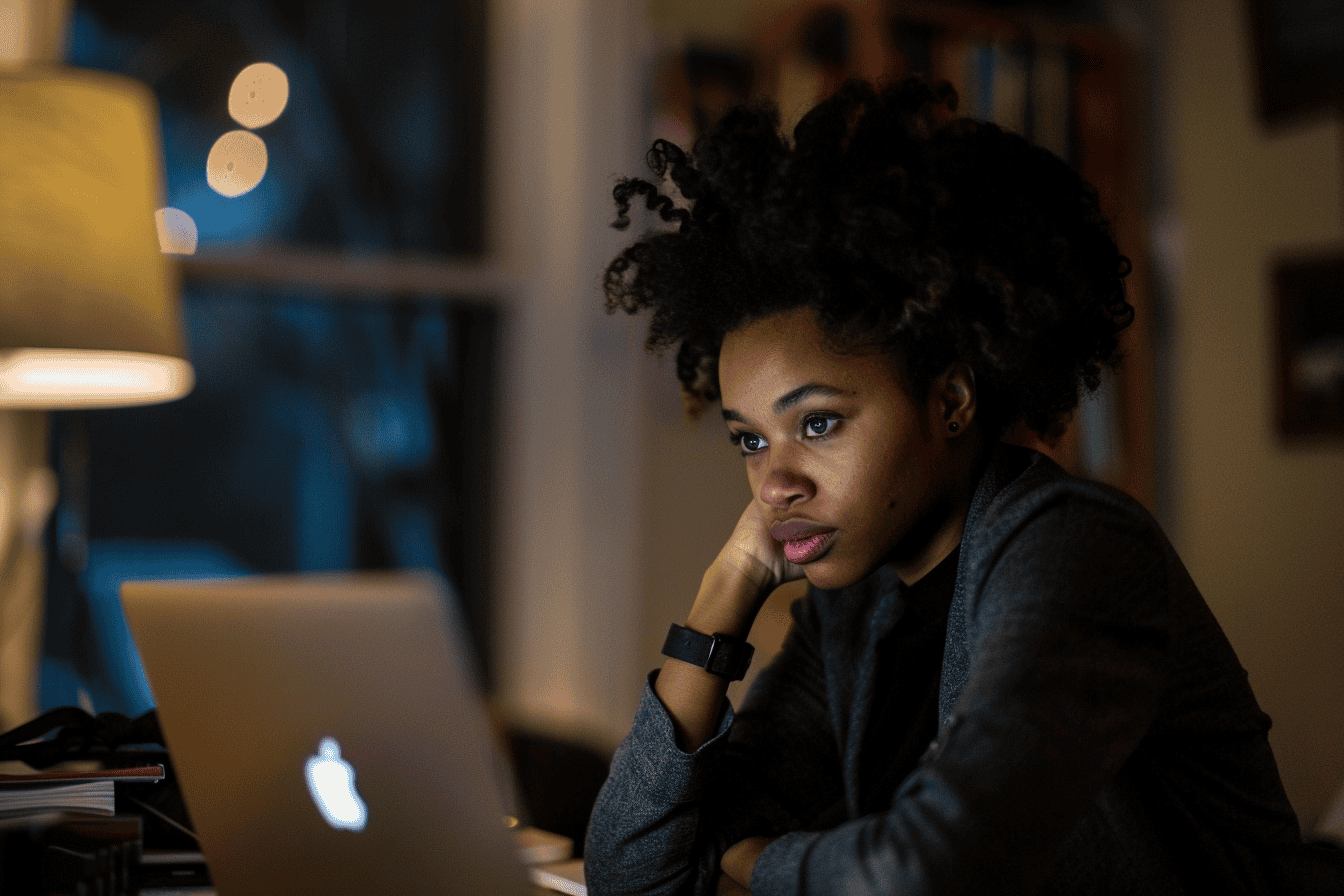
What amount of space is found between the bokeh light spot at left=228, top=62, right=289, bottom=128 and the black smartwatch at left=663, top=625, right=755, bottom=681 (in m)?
1.80

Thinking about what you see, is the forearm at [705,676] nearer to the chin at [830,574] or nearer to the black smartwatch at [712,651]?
the black smartwatch at [712,651]

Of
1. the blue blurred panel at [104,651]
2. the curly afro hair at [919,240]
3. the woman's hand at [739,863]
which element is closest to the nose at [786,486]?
the curly afro hair at [919,240]

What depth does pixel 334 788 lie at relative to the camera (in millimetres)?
852

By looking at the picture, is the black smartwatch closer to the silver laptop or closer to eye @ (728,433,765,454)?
eye @ (728,433,765,454)

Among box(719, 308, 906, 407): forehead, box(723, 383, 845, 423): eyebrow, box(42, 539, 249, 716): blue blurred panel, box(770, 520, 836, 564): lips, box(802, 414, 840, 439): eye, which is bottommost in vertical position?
box(42, 539, 249, 716): blue blurred panel

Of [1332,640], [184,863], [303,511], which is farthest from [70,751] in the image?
[1332,640]

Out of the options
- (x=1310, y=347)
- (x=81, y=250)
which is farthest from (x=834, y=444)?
(x=1310, y=347)

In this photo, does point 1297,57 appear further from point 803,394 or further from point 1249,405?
point 803,394

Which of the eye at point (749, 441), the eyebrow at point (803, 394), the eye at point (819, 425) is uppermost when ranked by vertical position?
the eyebrow at point (803, 394)

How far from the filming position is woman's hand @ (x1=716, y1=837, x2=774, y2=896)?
1.08m

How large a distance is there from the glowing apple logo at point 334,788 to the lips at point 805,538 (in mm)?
438

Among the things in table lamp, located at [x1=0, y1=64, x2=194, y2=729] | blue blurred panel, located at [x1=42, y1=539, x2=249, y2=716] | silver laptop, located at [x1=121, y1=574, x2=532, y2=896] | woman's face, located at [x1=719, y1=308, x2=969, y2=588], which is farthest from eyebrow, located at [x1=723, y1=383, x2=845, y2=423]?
blue blurred panel, located at [x1=42, y1=539, x2=249, y2=716]

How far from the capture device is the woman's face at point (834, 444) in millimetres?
1050

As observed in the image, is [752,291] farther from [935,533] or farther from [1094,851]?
[1094,851]
